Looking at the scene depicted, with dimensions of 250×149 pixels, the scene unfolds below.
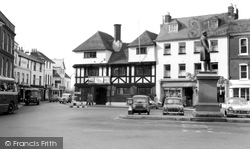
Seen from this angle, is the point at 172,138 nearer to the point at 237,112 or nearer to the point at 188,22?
the point at 237,112

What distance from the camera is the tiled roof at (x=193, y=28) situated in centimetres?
4122

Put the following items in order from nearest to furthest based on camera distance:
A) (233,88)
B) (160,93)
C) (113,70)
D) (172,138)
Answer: (172,138) → (233,88) → (160,93) → (113,70)

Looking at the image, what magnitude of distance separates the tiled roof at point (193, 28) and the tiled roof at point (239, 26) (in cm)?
81

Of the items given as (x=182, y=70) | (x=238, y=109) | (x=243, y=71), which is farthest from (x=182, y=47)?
(x=238, y=109)

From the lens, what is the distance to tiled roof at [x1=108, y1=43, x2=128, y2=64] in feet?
157

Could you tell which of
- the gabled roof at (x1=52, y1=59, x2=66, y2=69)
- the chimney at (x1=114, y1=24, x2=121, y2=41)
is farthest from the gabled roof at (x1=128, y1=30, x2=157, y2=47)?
the gabled roof at (x1=52, y1=59, x2=66, y2=69)

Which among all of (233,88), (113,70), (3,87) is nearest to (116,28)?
(113,70)

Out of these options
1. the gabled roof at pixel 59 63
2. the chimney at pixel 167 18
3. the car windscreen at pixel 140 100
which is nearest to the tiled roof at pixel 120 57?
the chimney at pixel 167 18

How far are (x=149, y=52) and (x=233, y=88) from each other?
13.0 meters

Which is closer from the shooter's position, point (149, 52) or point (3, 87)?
point (3, 87)

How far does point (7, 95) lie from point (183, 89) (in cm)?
2480

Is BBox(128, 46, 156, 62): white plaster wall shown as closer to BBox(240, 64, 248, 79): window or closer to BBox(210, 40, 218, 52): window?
BBox(210, 40, 218, 52): window

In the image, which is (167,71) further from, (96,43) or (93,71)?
(96,43)

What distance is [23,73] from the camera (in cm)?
6162
